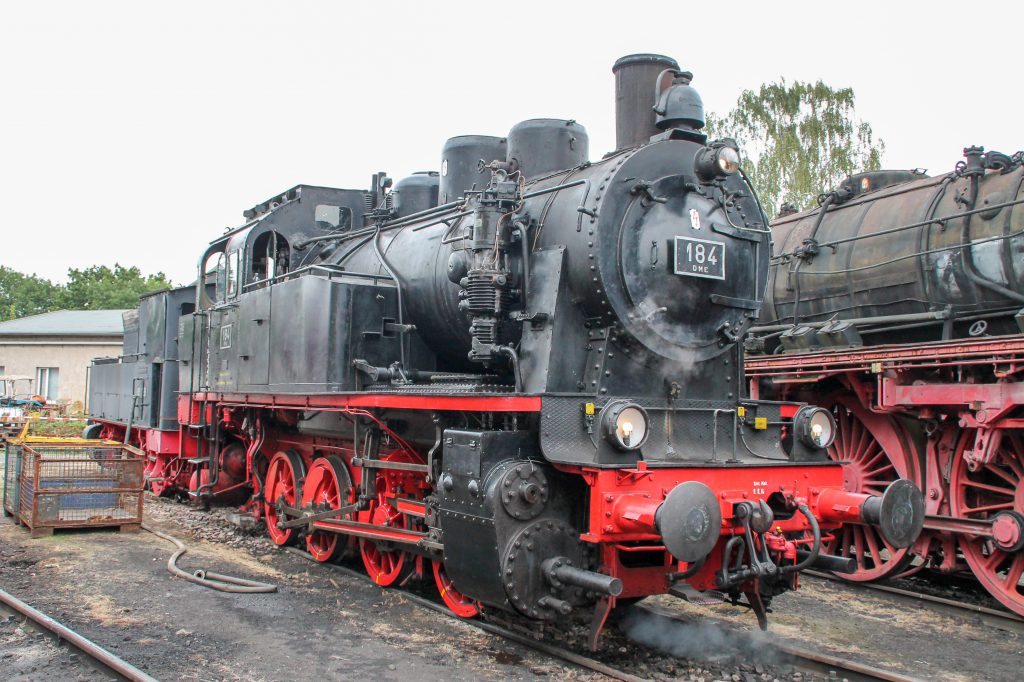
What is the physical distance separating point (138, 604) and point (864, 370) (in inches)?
252

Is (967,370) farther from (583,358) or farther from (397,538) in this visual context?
(397,538)

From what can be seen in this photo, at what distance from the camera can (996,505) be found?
24.9ft

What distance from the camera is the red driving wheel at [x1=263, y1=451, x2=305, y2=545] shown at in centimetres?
888

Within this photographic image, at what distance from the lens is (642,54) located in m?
6.71

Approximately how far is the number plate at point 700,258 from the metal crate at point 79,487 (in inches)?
289

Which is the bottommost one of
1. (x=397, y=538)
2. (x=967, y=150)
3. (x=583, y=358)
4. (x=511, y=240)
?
(x=397, y=538)

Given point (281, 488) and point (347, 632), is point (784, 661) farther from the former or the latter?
point (281, 488)

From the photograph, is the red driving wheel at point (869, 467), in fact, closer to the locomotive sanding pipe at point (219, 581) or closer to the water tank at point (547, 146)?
the water tank at point (547, 146)

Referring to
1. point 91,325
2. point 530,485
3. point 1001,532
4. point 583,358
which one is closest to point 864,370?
point 1001,532

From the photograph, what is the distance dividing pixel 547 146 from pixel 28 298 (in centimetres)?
6712

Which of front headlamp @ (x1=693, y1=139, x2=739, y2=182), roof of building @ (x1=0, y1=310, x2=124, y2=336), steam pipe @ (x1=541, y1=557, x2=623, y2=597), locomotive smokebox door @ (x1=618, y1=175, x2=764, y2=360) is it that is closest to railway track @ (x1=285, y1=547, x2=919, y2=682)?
steam pipe @ (x1=541, y1=557, x2=623, y2=597)

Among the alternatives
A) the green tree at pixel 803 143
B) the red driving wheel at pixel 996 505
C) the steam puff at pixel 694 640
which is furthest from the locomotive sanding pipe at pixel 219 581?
the green tree at pixel 803 143

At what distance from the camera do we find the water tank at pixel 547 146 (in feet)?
23.4

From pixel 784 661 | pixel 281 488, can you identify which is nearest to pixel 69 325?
pixel 281 488
